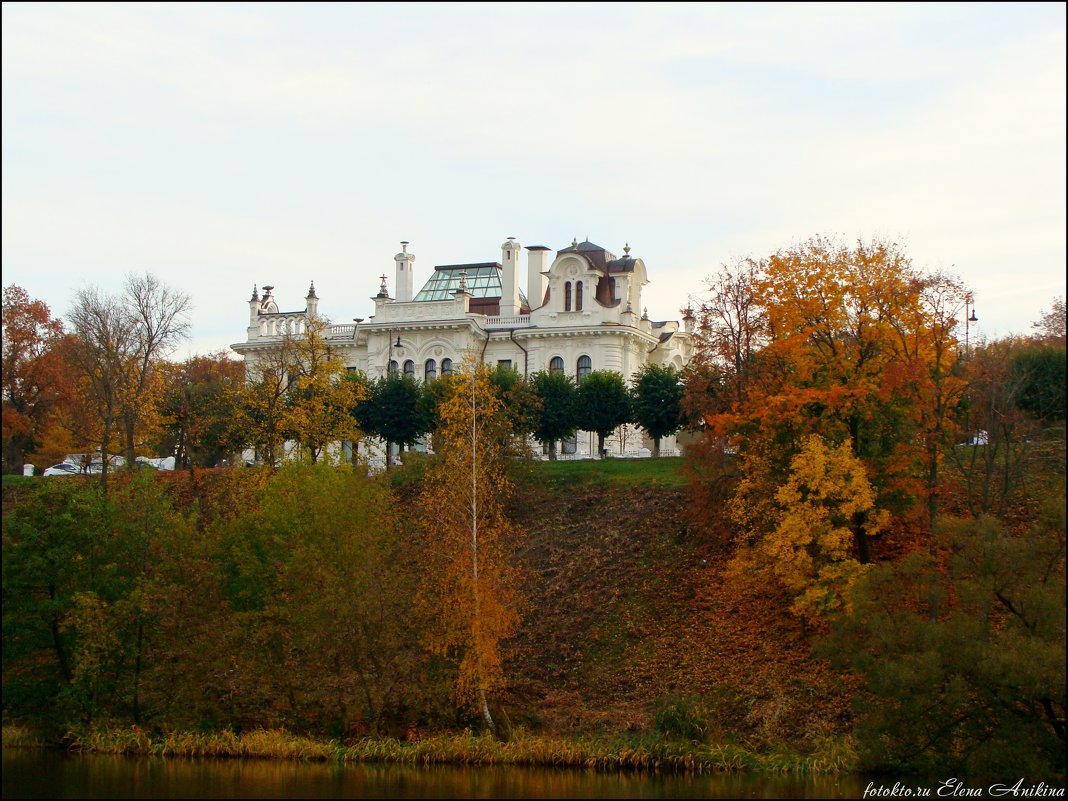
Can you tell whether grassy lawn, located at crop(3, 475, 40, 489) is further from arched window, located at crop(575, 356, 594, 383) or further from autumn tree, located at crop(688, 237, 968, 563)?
arched window, located at crop(575, 356, 594, 383)

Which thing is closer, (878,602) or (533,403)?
(878,602)

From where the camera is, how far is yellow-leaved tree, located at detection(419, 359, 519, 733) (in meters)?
30.7

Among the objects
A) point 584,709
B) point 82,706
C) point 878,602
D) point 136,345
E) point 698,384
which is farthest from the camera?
point 136,345

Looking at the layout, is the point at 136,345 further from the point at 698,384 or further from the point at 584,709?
the point at 584,709

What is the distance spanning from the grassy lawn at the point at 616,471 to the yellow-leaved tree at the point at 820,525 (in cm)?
1190

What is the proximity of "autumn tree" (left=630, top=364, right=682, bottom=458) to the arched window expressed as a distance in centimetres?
664

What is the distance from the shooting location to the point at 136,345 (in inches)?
1853

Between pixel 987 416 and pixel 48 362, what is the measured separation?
89.3 feet

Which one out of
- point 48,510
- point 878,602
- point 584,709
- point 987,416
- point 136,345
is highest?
point 136,345

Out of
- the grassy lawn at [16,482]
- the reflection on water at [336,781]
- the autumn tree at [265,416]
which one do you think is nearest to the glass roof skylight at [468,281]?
the autumn tree at [265,416]

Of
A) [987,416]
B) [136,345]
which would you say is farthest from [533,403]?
[987,416]

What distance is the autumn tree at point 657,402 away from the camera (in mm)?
51250

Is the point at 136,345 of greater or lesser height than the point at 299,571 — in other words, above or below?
above

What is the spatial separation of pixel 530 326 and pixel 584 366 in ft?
10.3
